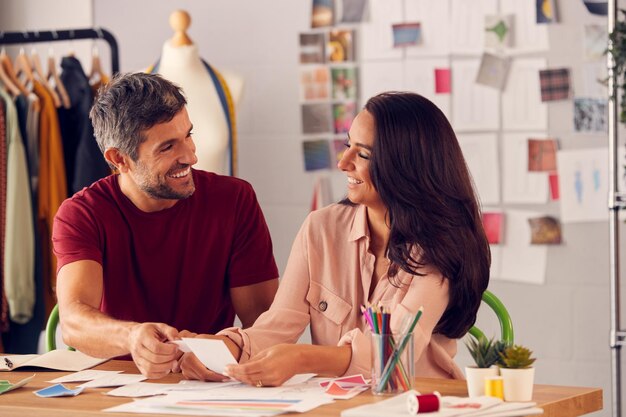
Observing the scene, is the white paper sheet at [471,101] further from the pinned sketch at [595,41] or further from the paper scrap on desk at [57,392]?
the paper scrap on desk at [57,392]

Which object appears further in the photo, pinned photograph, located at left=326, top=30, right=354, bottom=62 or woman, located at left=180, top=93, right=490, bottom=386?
pinned photograph, located at left=326, top=30, right=354, bottom=62

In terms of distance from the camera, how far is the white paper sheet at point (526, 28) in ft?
12.4

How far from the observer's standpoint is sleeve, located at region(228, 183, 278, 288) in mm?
2744

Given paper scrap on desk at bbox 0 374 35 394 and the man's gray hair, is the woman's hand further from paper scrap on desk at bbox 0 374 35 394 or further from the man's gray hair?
the man's gray hair

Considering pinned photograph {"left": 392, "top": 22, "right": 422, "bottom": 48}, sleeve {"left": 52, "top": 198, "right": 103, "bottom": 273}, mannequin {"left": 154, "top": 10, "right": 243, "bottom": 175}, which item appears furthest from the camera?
pinned photograph {"left": 392, "top": 22, "right": 422, "bottom": 48}

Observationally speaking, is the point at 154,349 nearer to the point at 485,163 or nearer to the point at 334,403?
the point at 334,403

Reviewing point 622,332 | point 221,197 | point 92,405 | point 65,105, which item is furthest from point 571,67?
point 92,405

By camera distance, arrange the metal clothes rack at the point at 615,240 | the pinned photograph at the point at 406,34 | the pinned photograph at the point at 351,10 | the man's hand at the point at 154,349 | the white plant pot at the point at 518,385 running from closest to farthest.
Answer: the white plant pot at the point at 518,385
the man's hand at the point at 154,349
the metal clothes rack at the point at 615,240
the pinned photograph at the point at 406,34
the pinned photograph at the point at 351,10

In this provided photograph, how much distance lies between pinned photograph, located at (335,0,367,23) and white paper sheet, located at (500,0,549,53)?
539 millimetres

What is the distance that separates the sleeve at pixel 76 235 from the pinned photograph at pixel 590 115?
180cm

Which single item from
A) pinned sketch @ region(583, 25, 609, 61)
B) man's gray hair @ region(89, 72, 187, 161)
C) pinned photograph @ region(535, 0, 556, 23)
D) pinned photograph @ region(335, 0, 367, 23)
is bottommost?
man's gray hair @ region(89, 72, 187, 161)

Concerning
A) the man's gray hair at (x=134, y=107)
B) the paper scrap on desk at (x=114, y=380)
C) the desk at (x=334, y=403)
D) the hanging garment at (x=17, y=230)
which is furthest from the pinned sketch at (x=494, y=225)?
the paper scrap on desk at (x=114, y=380)

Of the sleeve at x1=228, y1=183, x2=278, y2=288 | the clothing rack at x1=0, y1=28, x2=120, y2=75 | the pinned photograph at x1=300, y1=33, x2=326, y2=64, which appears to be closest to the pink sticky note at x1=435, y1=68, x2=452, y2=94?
the pinned photograph at x1=300, y1=33, x2=326, y2=64

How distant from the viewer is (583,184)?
3.71 metres
